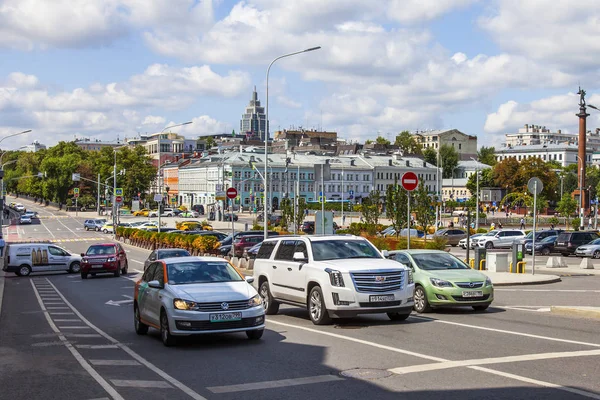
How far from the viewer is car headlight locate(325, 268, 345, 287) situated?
16016 millimetres

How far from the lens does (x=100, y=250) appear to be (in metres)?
39.3

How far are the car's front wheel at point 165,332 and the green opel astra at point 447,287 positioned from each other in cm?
695

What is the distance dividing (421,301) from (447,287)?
78 cm

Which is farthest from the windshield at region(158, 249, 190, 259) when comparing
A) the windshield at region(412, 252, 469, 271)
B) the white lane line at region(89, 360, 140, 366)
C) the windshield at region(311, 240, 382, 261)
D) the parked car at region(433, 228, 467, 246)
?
the parked car at region(433, 228, 467, 246)

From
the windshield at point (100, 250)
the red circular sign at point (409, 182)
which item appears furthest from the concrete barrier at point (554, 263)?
the windshield at point (100, 250)

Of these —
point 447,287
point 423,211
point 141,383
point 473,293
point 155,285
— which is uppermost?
point 423,211

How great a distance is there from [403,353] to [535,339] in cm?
278

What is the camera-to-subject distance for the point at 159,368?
1187cm

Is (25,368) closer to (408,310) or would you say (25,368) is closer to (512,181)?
(408,310)

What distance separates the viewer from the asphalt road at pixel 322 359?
388 inches

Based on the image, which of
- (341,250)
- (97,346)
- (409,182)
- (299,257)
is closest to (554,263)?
(409,182)

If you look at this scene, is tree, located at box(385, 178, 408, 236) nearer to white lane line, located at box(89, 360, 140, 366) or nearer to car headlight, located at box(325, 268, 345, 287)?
car headlight, located at box(325, 268, 345, 287)

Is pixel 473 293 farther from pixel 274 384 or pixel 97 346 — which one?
pixel 274 384

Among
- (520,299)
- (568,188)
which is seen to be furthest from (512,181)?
(520,299)
